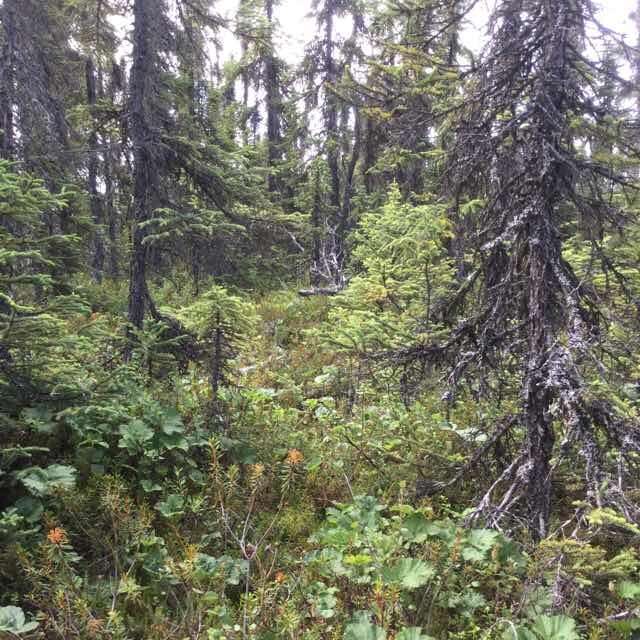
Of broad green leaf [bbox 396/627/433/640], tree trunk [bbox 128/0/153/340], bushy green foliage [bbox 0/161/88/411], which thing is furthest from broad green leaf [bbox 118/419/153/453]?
tree trunk [bbox 128/0/153/340]

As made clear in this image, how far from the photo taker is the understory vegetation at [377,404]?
3.14 meters

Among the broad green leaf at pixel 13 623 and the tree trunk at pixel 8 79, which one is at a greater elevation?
the tree trunk at pixel 8 79

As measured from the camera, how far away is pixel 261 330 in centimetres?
1130

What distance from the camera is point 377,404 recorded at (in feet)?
23.9

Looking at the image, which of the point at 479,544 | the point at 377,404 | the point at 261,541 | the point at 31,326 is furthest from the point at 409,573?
the point at 377,404

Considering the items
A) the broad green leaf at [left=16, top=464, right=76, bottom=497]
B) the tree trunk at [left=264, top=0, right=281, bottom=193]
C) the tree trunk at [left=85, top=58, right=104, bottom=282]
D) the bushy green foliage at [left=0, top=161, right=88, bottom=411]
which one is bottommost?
the broad green leaf at [left=16, top=464, right=76, bottom=497]

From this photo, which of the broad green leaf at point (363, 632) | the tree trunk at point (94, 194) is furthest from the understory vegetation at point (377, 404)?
the tree trunk at point (94, 194)

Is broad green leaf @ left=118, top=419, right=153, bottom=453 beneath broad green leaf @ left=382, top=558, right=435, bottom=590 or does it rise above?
above

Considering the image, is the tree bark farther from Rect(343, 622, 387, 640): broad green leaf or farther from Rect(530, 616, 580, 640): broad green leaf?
Rect(530, 616, 580, 640): broad green leaf

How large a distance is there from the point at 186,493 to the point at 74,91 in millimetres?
13940

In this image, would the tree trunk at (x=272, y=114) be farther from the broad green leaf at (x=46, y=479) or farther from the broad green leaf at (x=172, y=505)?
the broad green leaf at (x=46, y=479)

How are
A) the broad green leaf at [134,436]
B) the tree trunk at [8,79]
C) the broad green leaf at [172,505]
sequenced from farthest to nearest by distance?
1. the tree trunk at [8,79]
2. the broad green leaf at [134,436]
3. the broad green leaf at [172,505]

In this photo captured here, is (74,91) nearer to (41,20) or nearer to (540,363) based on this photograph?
(41,20)

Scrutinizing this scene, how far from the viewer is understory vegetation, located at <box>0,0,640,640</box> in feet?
10.3
